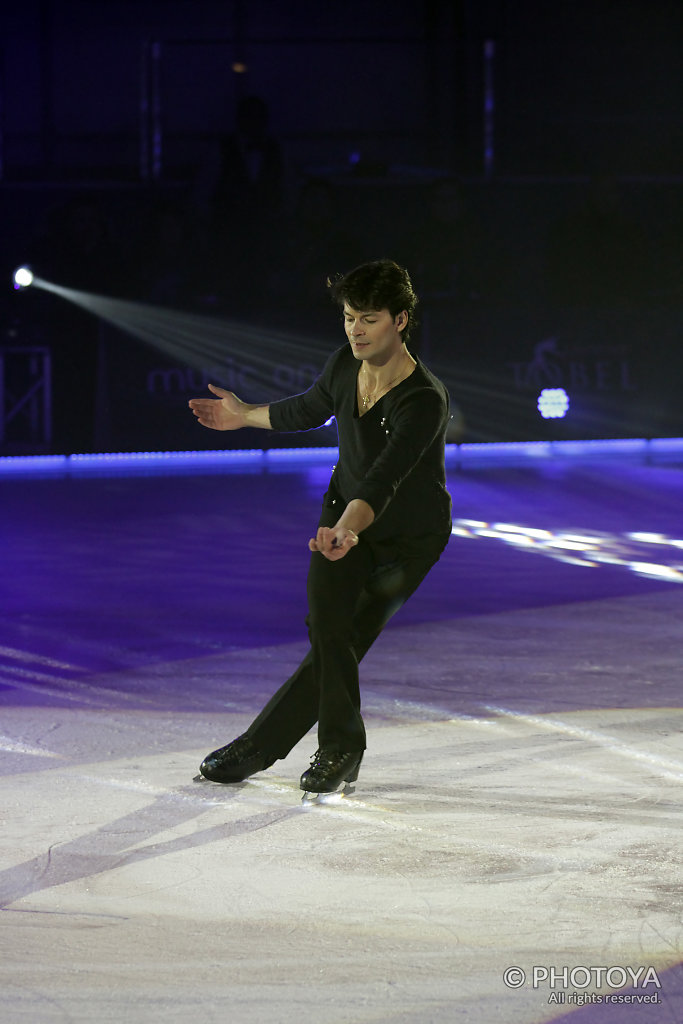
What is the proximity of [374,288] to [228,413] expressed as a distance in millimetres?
551

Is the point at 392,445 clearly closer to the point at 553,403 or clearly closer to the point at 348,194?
the point at 348,194

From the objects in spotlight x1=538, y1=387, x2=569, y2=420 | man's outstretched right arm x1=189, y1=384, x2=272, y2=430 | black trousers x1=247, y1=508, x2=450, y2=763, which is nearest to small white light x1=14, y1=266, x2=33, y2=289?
spotlight x1=538, y1=387, x2=569, y2=420

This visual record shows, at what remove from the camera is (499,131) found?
18.7 meters

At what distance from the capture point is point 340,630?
142 inches

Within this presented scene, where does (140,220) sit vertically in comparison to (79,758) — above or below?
above

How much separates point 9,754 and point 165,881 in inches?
45.0

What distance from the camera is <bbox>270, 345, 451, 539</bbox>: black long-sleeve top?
349 cm

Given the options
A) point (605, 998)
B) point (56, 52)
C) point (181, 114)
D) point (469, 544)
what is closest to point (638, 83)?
point (181, 114)

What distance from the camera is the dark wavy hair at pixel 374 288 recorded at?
357 cm

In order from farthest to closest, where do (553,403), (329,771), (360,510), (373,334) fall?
(553,403) < (329,771) < (373,334) < (360,510)

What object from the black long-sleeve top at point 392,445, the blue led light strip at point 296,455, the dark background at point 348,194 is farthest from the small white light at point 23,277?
the black long-sleeve top at point 392,445

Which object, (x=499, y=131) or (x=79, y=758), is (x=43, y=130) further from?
(x=79, y=758)

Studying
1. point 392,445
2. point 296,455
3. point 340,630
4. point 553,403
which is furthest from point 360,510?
point 553,403

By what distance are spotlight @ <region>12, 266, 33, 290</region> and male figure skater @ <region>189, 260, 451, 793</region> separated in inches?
458
